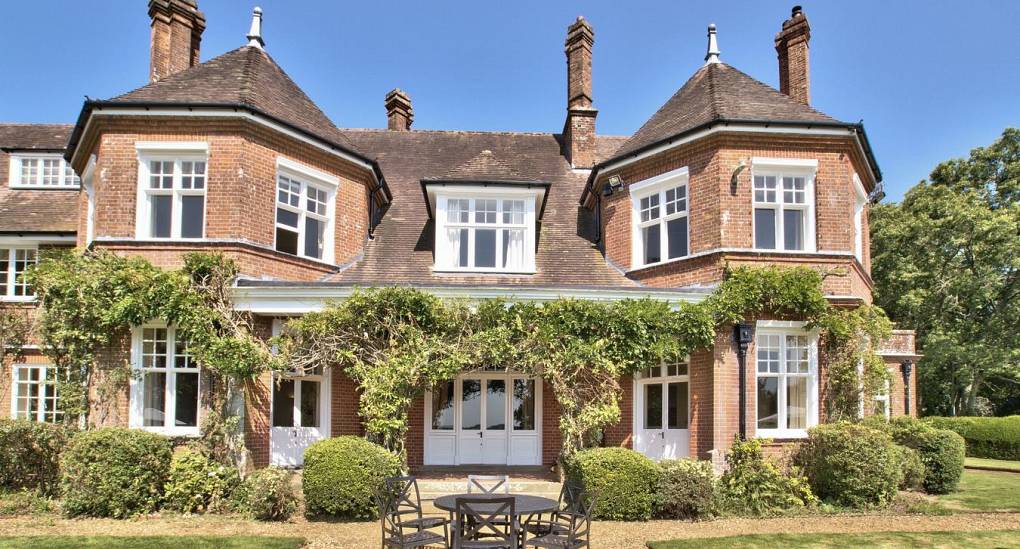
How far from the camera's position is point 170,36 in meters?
17.4

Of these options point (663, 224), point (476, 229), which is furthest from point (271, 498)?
point (663, 224)

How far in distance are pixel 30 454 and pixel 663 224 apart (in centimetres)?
1275

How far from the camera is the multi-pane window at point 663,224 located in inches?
586

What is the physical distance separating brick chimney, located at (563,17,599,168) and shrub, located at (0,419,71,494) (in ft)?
44.1

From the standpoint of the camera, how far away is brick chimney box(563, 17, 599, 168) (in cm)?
1955

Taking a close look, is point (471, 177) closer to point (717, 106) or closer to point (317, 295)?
point (317, 295)

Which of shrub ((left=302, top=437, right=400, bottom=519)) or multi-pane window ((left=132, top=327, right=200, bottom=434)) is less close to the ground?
multi-pane window ((left=132, top=327, right=200, bottom=434))

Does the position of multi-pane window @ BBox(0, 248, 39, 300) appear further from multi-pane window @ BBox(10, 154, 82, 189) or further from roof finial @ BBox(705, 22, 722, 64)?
roof finial @ BBox(705, 22, 722, 64)

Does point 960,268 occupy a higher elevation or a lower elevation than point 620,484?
higher

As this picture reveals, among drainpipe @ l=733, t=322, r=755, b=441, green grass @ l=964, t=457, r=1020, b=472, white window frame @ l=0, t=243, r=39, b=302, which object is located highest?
white window frame @ l=0, t=243, r=39, b=302

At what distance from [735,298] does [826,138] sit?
3999 mm

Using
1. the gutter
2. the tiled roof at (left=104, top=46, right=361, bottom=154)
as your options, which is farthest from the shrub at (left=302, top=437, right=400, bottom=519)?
the gutter

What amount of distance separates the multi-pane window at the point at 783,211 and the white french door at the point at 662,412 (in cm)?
315

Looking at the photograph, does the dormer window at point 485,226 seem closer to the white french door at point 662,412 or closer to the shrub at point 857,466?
the white french door at point 662,412
